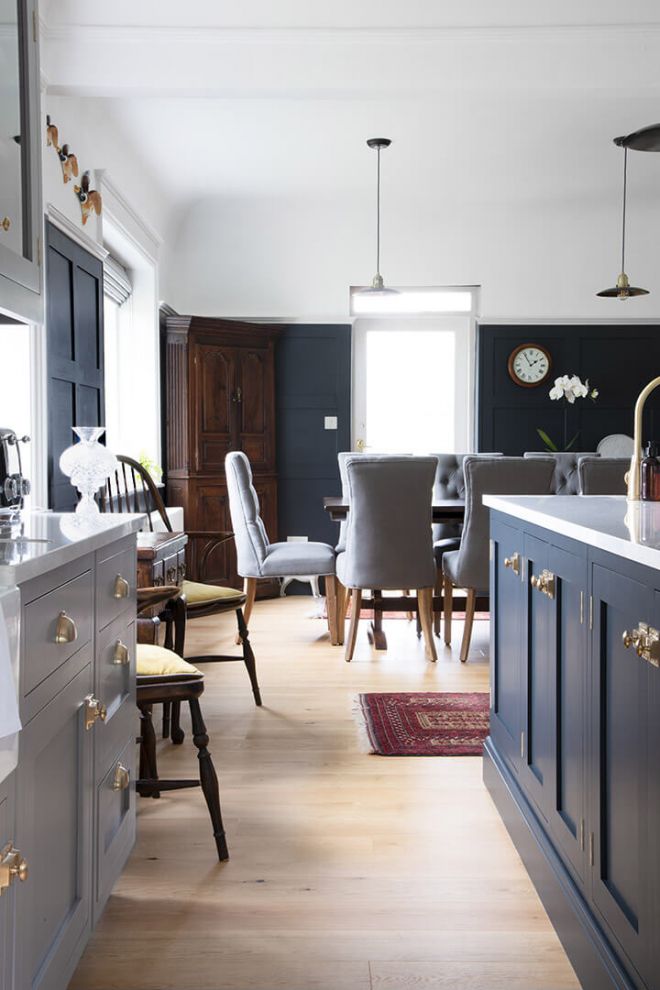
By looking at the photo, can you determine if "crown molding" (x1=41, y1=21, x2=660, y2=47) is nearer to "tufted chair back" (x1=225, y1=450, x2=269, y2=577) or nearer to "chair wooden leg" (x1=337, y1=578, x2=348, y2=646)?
"tufted chair back" (x1=225, y1=450, x2=269, y2=577)

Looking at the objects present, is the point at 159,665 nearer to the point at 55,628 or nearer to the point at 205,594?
the point at 55,628

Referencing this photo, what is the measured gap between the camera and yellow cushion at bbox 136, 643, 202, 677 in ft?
7.55

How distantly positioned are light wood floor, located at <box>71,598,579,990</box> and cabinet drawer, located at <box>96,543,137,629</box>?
0.66 meters

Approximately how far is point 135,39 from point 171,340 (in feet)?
9.03

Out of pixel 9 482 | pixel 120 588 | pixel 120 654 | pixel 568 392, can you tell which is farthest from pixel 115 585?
pixel 568 392

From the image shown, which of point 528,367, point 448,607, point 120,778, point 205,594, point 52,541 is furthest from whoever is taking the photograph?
point 528,367

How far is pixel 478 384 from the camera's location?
696 centimetres

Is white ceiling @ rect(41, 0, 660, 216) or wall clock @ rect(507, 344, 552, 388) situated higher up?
white ceiling @ rect(41, 0, 660, 216)

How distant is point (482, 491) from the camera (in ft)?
14.7

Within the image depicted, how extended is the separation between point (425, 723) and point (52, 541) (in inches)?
87.4

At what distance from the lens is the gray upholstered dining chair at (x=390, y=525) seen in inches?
176

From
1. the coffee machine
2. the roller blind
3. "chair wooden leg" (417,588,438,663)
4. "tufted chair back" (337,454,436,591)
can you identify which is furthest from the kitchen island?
the roller blind

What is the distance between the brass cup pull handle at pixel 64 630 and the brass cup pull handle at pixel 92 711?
0.22 m

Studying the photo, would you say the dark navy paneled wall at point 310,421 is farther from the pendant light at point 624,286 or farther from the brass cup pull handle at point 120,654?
the brass cup pull handle at point 120,654
